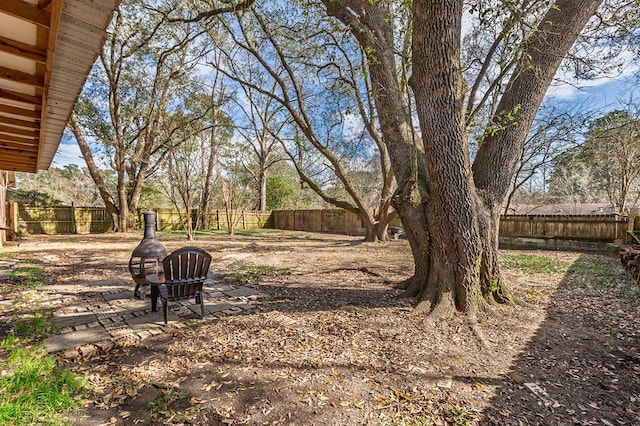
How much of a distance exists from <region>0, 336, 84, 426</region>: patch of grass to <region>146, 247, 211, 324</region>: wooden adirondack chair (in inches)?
39.6

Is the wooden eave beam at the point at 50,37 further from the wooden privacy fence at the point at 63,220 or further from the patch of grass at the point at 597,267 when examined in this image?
the wooden privacy fence at the point at 63,220

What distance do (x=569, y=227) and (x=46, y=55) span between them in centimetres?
1242

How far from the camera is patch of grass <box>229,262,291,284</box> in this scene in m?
5.30

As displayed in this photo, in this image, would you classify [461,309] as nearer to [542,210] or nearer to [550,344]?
[550,344]

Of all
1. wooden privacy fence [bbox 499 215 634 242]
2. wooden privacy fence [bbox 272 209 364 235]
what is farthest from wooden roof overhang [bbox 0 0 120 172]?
wooden privacy fence [bbox 272 209 364 235]

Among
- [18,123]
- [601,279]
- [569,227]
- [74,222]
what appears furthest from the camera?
[74,222]

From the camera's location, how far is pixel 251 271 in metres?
5.98

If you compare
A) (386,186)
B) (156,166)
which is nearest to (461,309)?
(386,186)

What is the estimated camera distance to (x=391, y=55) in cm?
446

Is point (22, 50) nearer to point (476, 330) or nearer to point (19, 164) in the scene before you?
point (476, 330)

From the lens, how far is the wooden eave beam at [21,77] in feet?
9.10

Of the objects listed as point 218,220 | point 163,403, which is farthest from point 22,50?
point 218,220

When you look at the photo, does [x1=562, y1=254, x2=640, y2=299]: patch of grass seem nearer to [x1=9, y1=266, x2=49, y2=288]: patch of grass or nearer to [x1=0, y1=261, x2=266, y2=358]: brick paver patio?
[x1=0, y1=261, x2=266, y2=358]: brick paver patio

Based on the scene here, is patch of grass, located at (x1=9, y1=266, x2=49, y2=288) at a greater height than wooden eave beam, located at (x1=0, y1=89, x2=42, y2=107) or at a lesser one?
lesser
